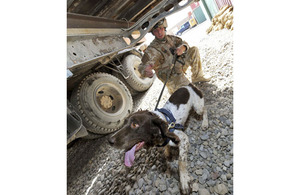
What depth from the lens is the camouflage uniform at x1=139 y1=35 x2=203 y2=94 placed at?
11.6 feet

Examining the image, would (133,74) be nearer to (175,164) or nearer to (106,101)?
(106,101)

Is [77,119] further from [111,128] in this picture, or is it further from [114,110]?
[114,110]

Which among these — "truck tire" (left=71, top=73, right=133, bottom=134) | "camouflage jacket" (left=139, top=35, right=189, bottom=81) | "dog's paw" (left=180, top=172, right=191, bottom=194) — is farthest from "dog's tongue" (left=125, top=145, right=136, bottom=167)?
"camouflage jacket" (left=139, top=35, right=189, bottom=81)

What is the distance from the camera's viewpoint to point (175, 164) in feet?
7.06

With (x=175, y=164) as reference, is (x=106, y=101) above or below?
above

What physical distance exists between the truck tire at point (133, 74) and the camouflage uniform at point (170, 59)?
1.35m

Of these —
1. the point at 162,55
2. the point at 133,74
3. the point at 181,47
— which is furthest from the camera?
the point at 133,74

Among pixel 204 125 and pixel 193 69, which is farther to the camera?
pixel 193 69

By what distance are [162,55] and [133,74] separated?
5.40 feet

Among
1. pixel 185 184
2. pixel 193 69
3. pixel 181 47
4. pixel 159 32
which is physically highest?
pixel 159 32

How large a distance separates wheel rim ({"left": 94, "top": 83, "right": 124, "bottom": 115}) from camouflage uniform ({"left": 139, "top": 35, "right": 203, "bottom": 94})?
1166 mm

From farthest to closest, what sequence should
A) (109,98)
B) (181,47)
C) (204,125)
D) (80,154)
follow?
(109,98)
(80,154)
(181,47)
(204,125)

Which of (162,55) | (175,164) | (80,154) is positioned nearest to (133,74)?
(162,55)

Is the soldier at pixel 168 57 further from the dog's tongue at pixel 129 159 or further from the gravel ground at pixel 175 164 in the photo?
the dog's tongue at pixel 129 159
